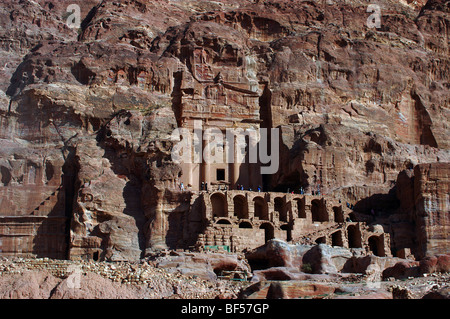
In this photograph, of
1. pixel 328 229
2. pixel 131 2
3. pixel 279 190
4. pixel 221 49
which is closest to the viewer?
pixel 328 229

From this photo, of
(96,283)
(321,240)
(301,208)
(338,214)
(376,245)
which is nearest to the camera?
(96,283)

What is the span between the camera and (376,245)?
59.1 meters

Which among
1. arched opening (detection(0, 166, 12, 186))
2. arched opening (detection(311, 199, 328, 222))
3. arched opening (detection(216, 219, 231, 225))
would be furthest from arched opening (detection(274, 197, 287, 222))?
arched opening (detection(0, 166, 12, 186))

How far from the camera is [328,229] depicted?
5841 cm

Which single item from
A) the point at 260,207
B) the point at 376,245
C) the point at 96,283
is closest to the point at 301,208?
the point at 260,207

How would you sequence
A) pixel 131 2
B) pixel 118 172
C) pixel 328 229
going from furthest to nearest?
pixel 131 2, pixel 118 172, pixel 328 229

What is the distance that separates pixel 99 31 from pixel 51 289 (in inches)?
1961

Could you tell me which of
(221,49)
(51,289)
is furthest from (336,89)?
(51,289)

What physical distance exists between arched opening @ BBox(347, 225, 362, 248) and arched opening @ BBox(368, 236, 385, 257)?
54.2 inches

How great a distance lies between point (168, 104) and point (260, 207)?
51.3 feet

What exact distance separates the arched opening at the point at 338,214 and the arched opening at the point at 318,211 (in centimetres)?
135

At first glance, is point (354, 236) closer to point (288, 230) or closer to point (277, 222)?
point (288, 230)
